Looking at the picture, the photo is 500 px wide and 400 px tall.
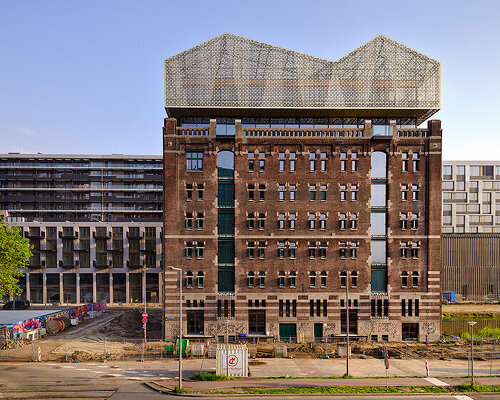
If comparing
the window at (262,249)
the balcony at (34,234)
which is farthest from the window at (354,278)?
the balcony at (34,234)

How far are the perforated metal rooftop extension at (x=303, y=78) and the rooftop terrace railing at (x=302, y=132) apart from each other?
9.07 feet

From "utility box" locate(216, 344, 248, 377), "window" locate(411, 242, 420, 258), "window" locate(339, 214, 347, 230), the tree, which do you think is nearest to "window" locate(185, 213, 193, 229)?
the tree

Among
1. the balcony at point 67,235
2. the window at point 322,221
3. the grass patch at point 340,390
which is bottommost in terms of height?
the grass patch at point 340,390

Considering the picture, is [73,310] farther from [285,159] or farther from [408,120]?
[408,120]

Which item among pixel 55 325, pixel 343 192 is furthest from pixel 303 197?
pixel 55 325

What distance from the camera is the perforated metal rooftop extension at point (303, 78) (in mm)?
51812

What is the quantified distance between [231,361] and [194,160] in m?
25.3

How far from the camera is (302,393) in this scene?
3170cm

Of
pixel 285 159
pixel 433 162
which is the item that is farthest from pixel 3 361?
pixel 433 162

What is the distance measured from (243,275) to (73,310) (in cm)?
3208

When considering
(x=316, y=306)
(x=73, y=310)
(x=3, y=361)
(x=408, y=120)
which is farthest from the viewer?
(x=73, y=310)

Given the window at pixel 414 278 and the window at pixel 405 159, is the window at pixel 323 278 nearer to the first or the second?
the window at pixel 414 278

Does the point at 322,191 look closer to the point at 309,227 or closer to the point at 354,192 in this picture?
the point at 354,192

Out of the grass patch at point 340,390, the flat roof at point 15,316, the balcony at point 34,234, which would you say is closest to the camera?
the grass patch at point 340,390
